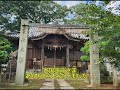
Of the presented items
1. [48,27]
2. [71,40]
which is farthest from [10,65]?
[48,27]

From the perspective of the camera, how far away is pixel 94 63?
1285 centimetres

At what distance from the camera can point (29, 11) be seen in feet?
134

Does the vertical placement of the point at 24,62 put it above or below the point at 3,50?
below

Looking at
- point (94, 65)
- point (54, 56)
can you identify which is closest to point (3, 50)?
point (94, 65)

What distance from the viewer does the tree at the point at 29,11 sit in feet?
126

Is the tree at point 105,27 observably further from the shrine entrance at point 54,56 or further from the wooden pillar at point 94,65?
the shrine entrance at point 54,56

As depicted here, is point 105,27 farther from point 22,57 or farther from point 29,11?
point 29,11

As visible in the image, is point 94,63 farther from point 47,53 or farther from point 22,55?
point 47,53

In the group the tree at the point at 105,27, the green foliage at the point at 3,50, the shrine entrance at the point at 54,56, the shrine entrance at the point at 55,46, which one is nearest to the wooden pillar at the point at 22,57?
the green foliage at the point at 3,50

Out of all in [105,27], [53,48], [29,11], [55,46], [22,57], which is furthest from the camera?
[29,11]

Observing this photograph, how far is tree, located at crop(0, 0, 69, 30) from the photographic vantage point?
38531mm

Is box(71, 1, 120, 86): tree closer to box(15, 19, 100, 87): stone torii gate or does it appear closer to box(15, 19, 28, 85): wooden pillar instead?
box(15, 19, 100, 87): stone torii gate

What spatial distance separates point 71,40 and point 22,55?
10.8 metres

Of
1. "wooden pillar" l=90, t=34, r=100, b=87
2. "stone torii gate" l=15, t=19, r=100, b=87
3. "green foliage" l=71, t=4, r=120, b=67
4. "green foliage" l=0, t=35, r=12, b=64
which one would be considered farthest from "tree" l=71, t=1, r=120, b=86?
"green foliage" l=0, t=35, r=12, b=64
